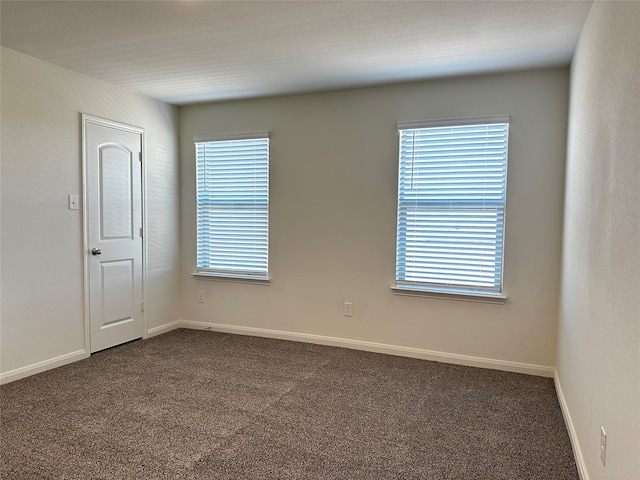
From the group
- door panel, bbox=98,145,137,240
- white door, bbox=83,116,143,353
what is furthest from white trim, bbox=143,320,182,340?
door panel, bbox=98,145,137,240

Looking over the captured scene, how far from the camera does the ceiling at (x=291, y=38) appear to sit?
247cm

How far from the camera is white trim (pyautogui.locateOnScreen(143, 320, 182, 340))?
4520 millimetres

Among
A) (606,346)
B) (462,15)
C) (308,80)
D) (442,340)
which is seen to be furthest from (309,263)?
(606,346)

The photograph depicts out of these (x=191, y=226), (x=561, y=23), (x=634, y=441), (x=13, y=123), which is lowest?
(x=634, y=441)

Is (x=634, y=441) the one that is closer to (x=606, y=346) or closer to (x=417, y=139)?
(x=606, y=346)

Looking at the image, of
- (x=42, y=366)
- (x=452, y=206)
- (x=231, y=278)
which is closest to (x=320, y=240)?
(x=231, y=278)

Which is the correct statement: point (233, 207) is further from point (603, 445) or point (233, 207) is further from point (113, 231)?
point (603, 445)

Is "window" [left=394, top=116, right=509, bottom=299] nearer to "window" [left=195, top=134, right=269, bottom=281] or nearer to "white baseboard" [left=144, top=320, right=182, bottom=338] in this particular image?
"window" [left=195, top=134, right=269, bottom=281]

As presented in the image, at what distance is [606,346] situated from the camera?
1739mm

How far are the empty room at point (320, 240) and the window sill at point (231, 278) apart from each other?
5 cm

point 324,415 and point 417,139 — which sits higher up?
point 417,139

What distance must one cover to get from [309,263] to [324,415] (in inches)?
68.8

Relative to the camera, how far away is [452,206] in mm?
3695

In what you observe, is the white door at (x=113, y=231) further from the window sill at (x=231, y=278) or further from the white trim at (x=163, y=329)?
the window sill at (x=231, y=278)
